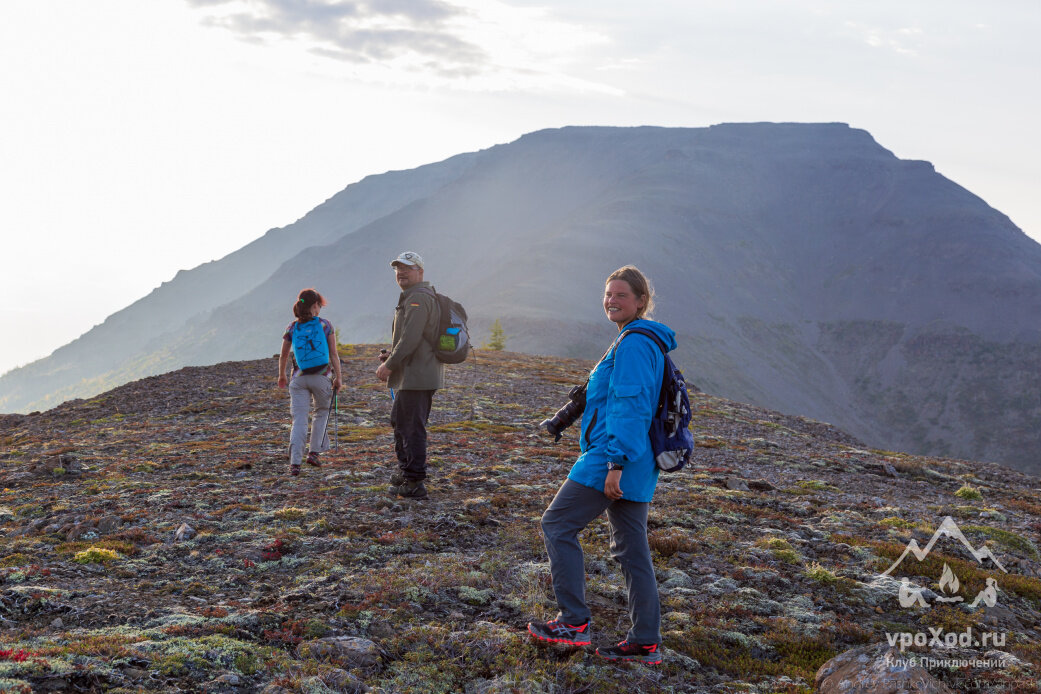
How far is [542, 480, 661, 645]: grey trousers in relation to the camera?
19.5 ft

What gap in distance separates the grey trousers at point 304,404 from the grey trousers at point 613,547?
843 cm

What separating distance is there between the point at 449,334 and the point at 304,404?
4.38 meters

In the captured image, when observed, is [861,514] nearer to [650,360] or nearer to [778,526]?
[778,526]

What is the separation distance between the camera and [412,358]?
35.3ft

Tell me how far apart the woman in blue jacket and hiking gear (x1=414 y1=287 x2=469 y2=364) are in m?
4.86

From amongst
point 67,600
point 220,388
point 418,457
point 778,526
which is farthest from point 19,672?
point 220,388

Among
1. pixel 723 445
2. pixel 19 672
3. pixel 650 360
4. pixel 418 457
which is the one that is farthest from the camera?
pixel 723 445

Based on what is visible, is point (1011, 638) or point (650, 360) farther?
point (1011, 638)

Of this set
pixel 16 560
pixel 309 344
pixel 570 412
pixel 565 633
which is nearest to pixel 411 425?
pixel 309 344

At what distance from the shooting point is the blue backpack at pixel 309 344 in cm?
1295

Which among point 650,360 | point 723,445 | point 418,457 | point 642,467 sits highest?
point 650,360

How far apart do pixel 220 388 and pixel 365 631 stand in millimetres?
25094

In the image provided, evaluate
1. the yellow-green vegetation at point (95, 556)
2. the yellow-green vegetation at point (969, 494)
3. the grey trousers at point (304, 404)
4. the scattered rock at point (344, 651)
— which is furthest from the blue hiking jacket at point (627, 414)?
the yellow-green vegetation at point (969, 494)

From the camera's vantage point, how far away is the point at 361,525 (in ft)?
32.9
